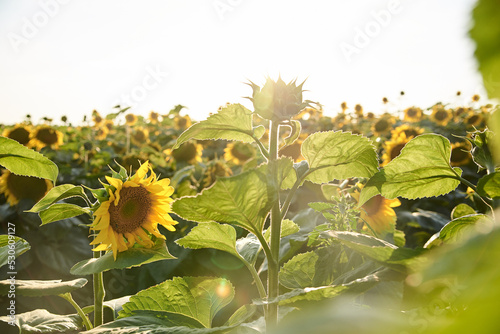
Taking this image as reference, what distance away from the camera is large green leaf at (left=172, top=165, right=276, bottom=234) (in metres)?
0.50

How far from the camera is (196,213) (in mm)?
551

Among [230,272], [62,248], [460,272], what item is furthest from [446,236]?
[62,248]

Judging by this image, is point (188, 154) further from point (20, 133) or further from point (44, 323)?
point (44, 323)

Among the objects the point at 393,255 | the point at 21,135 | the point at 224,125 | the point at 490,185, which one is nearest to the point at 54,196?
the point at 224,125

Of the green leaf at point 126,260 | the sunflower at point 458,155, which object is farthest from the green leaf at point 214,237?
the sunflower at point 458,155

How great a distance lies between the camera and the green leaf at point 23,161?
73 cm

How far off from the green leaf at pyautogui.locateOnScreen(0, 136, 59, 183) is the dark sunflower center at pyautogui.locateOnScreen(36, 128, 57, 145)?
133 inches

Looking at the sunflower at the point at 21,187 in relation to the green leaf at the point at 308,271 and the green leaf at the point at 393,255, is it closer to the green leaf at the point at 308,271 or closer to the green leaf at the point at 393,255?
the green leaf at the point at 308,271

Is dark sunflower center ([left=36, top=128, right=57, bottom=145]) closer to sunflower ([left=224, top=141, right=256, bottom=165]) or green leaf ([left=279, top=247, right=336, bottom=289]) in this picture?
sunflower ([left=224, top=141, right=256, bottom=165])

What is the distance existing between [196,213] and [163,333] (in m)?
0.15

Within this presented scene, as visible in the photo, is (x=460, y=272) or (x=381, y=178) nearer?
(x=460, y=272)

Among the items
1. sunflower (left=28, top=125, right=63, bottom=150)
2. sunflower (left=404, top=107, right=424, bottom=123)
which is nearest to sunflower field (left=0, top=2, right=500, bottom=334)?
sunflower (left=28, top=125, right=63, bottom=150)

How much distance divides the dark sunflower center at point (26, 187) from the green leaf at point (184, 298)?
1.85 m

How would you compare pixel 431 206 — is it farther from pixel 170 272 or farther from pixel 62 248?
pixel 62 248
